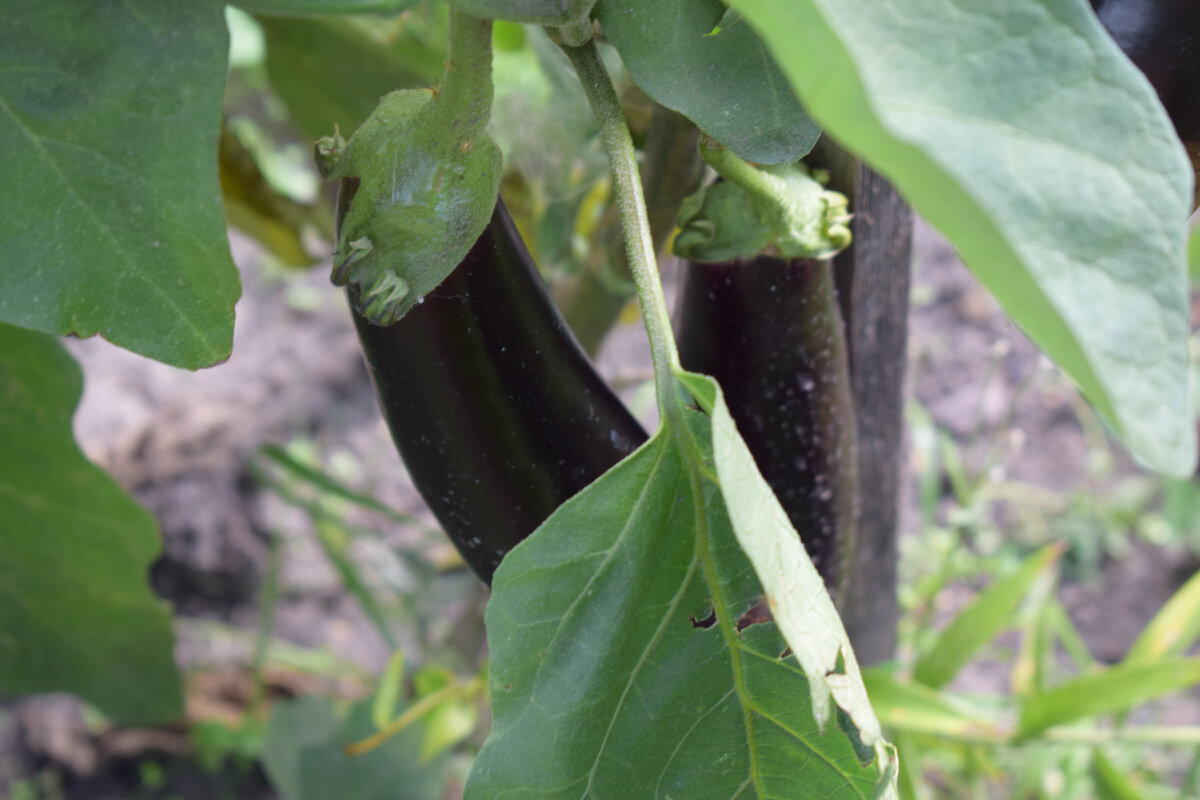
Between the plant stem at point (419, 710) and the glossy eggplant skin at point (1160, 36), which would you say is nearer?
the glossy eggplant skin at point (1160, 36)

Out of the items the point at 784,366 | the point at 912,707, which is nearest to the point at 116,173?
the point at 784,366

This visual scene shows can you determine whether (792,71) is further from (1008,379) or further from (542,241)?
(1008,379)

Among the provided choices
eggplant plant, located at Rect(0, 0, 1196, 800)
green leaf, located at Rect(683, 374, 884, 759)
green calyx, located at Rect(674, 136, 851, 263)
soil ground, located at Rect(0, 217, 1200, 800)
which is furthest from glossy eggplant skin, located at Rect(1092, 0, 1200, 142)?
soil ground, located at Rect(0, 217, 1200, 800)

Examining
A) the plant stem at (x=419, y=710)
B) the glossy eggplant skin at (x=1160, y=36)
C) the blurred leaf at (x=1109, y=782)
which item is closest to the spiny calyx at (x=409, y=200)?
the glossy eggplant skin at (x=1160, y=36)

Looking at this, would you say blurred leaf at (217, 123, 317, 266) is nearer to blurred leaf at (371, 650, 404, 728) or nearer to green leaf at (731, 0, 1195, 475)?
blurred leaf at (371, 650, 404, 728)

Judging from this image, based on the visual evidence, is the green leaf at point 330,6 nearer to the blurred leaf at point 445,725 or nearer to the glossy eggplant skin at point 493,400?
the glossy eggplant skin at point 493,400
